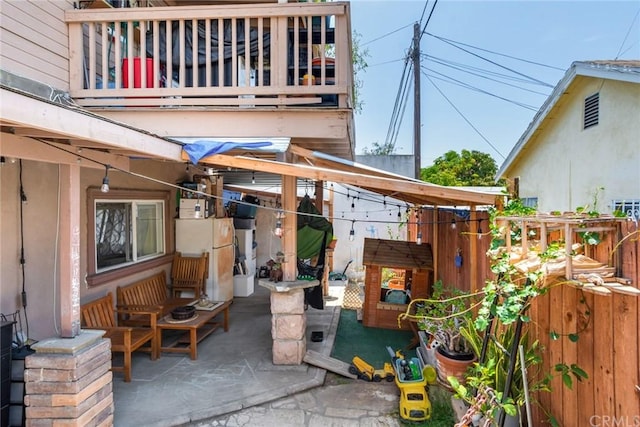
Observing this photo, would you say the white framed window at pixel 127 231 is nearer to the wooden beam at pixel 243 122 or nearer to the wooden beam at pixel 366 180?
the wooden beam at pixel 243 122

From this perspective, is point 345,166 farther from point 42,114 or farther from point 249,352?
point 42,114

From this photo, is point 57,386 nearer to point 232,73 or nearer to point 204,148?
point 204,148

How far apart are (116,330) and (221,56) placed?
3.62 meters

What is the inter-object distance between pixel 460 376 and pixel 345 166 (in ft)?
9.34

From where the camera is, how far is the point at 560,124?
8.99 meters

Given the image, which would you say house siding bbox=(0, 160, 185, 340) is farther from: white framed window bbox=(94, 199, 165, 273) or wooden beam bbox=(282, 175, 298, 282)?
wooden beam bbox=(282, 175, 298, 282)

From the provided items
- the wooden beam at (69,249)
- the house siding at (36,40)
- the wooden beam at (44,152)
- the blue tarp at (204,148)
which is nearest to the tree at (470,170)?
the blue tarp at (204,148)

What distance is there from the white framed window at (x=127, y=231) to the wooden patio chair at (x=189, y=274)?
417 mm

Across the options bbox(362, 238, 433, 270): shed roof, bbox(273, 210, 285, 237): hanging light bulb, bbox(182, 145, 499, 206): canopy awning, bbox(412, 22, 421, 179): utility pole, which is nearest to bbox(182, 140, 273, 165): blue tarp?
bbox(182, 145, 499, 206): canopy awning

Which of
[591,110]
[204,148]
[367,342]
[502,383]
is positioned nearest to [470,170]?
[591,110]

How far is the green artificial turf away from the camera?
511 cm

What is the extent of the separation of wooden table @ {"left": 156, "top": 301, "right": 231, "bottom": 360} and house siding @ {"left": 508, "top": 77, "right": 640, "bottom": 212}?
5849mm

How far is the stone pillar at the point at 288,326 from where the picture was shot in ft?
15.0

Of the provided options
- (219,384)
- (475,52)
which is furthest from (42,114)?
(475,52)
